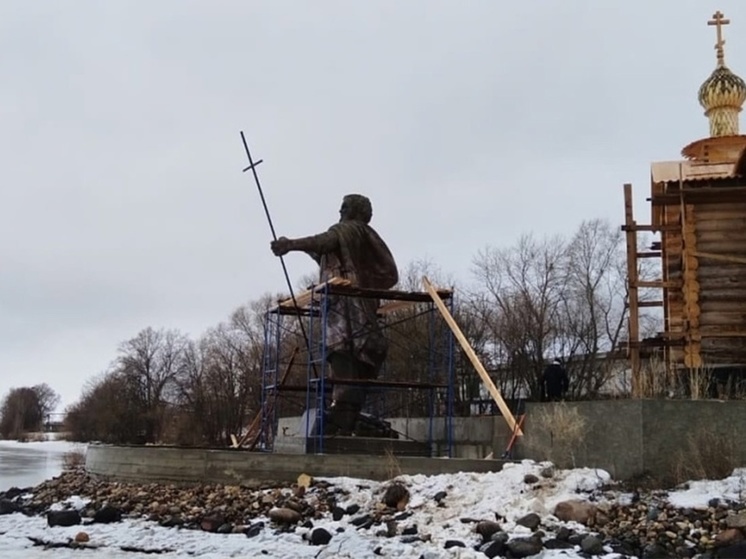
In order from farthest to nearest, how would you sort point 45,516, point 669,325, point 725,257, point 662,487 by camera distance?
point 669,325 < point 725,257 < point 45,516 < point 662,487

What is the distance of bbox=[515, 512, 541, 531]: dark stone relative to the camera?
35.6 feet

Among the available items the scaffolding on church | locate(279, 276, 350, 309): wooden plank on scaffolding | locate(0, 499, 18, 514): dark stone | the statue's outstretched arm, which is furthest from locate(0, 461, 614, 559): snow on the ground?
the statue's outstretched arm

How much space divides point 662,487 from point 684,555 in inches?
77.7

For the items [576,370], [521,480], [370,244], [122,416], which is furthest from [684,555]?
[122,416]

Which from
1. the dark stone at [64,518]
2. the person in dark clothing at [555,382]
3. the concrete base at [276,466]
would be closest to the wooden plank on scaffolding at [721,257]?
the person in dark clothing at [555,382]

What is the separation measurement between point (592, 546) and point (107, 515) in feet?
23.4

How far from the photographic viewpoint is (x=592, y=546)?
393 inches

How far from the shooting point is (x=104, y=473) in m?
16.1

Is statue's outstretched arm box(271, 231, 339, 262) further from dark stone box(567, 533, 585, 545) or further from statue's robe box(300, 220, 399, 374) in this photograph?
dark stone box(567, 533, 585, 545)

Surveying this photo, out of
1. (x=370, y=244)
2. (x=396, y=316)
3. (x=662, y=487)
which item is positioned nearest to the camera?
(x=662, y=487)

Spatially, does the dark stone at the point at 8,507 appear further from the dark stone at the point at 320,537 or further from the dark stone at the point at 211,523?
the dark stone at the point at 320,537

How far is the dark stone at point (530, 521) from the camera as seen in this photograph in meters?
10.9

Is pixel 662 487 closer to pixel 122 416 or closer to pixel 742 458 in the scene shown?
pixel 742 458

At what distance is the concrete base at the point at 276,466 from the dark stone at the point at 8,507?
2.41m
